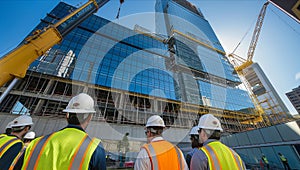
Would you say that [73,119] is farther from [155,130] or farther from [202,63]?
[202,63]

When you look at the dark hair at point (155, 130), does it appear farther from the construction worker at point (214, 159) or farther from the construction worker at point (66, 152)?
the construction worker at point (66, 152)

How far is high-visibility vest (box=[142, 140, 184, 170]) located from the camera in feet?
4.30

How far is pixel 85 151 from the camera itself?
3.06ft

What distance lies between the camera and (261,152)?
8.56 metres

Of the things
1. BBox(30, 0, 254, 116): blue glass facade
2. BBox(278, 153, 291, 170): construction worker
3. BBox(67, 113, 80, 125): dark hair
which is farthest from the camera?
BBox(30, 0, 254, 116): blue glass facade

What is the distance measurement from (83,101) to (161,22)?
47414mm

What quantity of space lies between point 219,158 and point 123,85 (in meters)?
14.6

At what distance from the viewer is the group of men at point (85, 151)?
35.4 inches

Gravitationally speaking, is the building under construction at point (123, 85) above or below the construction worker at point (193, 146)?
above

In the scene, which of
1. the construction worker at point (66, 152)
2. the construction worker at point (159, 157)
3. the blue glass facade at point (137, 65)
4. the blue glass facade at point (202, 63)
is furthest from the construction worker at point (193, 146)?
the blue glass facade at point (202, 63)

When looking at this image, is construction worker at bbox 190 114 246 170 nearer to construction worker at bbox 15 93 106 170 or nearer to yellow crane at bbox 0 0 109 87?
construction worker at bbox 15 93 106 170

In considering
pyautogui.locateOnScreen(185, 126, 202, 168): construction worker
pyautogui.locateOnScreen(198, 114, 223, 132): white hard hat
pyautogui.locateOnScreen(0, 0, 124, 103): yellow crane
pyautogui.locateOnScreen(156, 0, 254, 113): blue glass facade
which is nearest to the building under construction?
pyautogui.locateOnScreen(156, 0, 254, 113): blue glass facade

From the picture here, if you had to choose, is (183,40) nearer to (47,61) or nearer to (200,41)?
(200,41)

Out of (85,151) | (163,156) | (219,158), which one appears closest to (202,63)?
(219,158)
